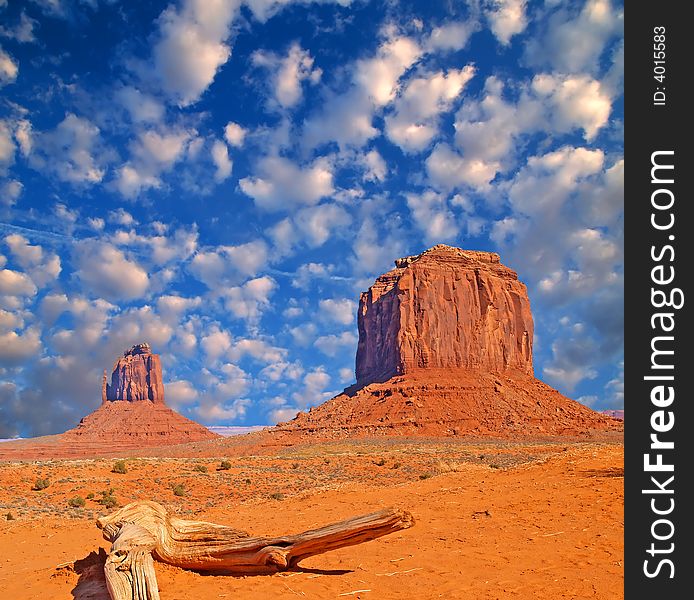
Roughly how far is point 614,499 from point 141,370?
165657mm

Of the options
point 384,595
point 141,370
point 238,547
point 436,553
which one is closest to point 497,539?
point 436,553

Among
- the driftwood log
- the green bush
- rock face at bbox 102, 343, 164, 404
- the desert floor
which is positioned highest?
rock face at bbox 102, 343, 164, 404

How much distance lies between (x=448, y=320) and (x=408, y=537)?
334 feet

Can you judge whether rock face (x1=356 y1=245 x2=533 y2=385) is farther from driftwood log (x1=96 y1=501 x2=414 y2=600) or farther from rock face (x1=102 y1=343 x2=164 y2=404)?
driftwood log (x1=96 y1=501 x2=414 y2=600)

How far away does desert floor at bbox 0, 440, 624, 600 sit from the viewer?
21.3 ft

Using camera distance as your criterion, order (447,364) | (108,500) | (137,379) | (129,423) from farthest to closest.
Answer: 1. (137,379)
2. (129,423)
3. (447,364)
4. (108,500)

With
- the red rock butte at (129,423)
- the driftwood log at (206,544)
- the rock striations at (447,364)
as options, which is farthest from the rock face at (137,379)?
the driftwood log at (206,544)

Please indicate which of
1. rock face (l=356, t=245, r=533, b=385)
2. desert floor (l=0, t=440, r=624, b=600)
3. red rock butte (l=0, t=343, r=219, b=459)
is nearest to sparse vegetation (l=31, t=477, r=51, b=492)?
desert floor (l=0, t=440, r=624, b=600)

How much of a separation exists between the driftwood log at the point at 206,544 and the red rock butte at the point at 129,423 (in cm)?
10767

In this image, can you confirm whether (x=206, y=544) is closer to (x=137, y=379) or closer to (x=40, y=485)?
(x=40, y=485)

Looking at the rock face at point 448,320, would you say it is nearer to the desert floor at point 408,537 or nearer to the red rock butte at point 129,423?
the red rock butte at point 129,423

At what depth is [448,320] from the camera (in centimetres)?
10956

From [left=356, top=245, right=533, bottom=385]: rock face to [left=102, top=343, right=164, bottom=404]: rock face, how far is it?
236 feet

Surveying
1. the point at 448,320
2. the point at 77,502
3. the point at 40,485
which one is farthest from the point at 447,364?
the point at 77,502
